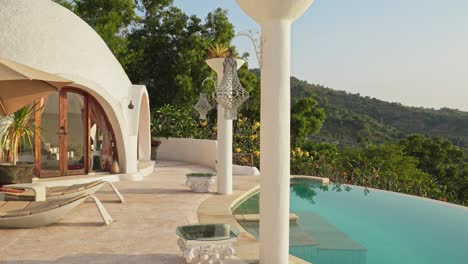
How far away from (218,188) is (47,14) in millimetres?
5974

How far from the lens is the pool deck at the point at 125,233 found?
541 centimetres

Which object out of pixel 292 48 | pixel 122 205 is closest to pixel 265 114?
pixel 292 48

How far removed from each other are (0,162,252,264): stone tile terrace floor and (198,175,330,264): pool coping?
229 millimetres

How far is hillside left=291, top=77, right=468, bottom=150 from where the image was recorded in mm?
35906

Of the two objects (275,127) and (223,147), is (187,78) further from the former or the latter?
(275,127)

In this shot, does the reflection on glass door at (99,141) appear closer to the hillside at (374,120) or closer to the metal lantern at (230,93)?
the metal lantern at (230,93)

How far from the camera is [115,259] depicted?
208 inches

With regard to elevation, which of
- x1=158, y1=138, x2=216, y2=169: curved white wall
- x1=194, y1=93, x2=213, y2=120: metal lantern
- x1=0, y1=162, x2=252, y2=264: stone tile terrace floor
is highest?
x1=194, y1=93, x2=213, y2=120: metal lantern

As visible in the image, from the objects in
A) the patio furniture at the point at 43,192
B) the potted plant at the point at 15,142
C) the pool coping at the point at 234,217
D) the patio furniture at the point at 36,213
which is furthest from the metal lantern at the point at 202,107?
the patio furniture at the point at 36,213

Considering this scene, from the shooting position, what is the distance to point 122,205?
866 cm

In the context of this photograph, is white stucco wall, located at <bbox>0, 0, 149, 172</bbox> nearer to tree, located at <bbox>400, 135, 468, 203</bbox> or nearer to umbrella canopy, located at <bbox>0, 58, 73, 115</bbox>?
umbrella canopy, located at <bbox>0, 58, 73, 115</bbox>

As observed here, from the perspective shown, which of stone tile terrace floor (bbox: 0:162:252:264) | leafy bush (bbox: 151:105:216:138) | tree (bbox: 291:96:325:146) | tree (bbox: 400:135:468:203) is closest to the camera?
stone tile terrace floor (bbox: 0:162:252:264)

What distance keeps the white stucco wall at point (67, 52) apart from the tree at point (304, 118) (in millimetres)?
12616

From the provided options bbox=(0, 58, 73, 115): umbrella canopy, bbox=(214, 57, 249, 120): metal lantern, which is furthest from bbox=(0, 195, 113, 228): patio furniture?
bbox=(214, 57, 249, 120): metal lantern
